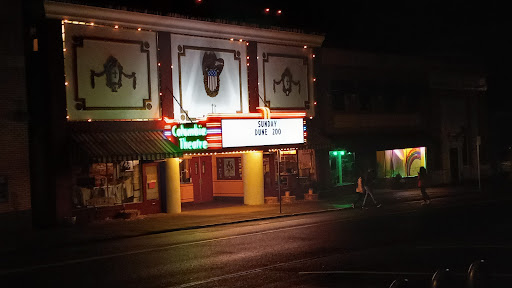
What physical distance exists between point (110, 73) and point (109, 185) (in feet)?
14.5

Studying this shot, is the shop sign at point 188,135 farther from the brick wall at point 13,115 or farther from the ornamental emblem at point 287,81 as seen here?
the ornamental emblem at point 287,81

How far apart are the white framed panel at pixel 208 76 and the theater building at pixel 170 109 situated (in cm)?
5

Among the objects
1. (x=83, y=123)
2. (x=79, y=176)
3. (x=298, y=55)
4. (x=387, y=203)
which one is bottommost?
(x=387, y=203)

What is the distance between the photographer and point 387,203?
93.5ft

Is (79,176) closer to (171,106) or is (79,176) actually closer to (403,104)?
(171,106)

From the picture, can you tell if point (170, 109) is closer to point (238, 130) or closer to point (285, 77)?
point (238, 130)

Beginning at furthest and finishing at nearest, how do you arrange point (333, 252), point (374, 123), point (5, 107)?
1. point (374, 123)
2. point (5, 107)
3. point (333, 252)

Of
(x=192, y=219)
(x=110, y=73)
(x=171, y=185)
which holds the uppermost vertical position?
(x=110, y=73)

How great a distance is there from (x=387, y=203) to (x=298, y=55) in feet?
28.7

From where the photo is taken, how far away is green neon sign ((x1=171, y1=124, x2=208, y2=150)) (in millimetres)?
25219

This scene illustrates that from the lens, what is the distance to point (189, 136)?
997 inches

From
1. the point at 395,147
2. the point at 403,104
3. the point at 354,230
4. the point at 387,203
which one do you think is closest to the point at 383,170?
the point at 395,147

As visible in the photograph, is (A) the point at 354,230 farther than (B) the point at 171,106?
No

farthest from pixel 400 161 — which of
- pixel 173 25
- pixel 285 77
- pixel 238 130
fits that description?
pixel 173 25
